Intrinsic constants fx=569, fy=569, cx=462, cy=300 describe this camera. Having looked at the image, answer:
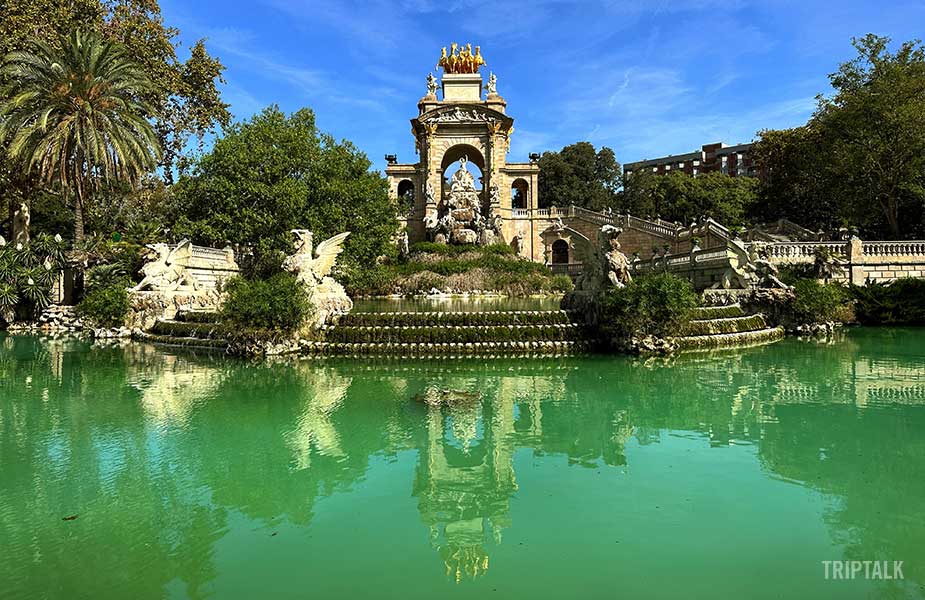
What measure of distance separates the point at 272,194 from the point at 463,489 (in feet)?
75.5

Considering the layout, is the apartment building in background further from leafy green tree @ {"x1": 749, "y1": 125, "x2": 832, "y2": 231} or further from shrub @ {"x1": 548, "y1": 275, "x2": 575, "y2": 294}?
shrub @ {"x1": 548, "y1": 275, "x2": 575, "y2": 294}

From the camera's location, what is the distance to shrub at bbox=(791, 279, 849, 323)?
18.1 meters

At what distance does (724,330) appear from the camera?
1616 centimetres

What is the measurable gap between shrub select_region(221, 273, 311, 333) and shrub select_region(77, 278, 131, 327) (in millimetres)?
7375

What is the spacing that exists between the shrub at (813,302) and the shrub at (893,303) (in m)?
3.93

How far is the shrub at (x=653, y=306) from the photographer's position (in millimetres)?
14133

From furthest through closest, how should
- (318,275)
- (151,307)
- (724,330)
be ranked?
(151,307), (318,275), (724,330)

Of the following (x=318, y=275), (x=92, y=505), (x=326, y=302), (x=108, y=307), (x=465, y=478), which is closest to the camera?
(x=92, y=505)

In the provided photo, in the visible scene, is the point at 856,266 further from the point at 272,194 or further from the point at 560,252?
the point at 560,252

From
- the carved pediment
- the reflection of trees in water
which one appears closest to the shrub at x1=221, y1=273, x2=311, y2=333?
the reflection of trees in water

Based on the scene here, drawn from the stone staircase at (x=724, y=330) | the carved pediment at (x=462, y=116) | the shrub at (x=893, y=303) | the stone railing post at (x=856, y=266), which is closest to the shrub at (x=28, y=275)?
the stone staircase at (x=724, y=330)

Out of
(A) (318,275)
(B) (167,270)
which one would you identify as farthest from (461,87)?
(A) (318,275)

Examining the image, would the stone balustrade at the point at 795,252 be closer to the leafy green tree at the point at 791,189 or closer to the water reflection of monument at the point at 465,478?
the leafy green tree at the point at 791,189

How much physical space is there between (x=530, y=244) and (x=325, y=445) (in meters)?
46.0
